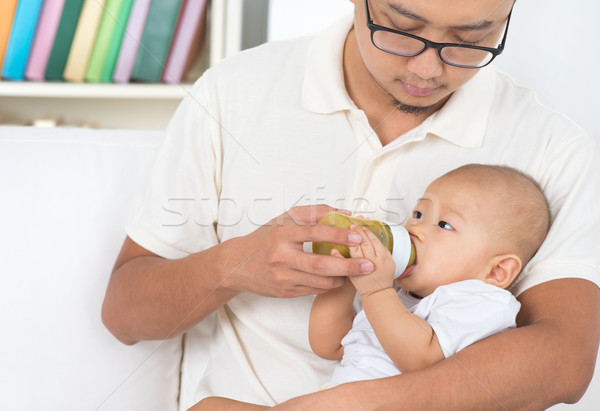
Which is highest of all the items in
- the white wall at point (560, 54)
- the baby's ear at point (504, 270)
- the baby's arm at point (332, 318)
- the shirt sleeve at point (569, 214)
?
the white wall at point (560, 54)

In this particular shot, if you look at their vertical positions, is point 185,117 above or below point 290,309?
above

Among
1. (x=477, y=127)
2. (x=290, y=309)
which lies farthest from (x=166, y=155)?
(x=477, y=127)

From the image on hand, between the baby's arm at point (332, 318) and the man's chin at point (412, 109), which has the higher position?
the man's chin at point (412, 109)

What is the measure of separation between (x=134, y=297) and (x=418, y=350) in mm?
551

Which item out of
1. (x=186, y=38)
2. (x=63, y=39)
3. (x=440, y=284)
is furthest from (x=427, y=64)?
(x=63, y=39)

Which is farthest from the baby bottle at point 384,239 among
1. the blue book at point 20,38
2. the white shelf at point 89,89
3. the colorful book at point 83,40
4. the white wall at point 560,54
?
the blue book at point 20,38

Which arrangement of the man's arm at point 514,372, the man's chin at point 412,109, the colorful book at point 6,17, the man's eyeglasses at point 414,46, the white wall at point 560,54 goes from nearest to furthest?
the man's arm at point 514,372, the man's eyeglasses at point 414,46, the man's chin at point 412,109, the white wall at point 560,54, the colorful book at point 6,17

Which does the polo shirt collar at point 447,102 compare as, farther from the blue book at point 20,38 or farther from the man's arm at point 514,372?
the blue book at point 20,38

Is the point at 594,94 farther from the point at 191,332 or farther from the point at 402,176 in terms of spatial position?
the point at 191,332

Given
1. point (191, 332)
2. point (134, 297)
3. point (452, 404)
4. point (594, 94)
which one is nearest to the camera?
point (452, 404)

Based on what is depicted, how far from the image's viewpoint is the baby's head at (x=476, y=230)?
1146 millimetres

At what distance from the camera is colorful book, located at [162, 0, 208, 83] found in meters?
2.14

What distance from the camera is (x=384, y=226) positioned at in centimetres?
109

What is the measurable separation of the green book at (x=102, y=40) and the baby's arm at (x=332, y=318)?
1.38m
